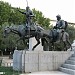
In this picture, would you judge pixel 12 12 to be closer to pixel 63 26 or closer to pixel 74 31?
pixel 74 31

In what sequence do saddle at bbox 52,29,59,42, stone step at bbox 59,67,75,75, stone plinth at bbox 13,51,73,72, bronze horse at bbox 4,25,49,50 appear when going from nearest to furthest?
stone step at bbox 59,67,75,75
stone plinth at bbox 13,51,73,72
bronze horse at bbox 4,25,49,50
saddle at bbox 52,29,59,42

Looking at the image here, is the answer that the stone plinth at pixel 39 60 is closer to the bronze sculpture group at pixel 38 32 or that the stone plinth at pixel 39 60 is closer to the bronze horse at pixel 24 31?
the bronze sculpture group at pixel 38 32

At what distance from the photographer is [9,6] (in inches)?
1869

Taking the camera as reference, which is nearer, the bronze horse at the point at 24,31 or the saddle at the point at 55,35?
the bronze horse at the point at 24,31

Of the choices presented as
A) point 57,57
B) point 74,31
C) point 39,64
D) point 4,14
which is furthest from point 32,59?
point 74,31

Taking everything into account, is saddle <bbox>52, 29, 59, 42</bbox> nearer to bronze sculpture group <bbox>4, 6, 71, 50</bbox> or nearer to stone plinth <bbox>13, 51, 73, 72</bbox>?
bronze sculpture group <bbox>4, 6, 71, 50</bbox>

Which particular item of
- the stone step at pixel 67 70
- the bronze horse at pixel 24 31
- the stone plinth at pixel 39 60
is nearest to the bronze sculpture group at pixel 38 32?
the bronze horse at pixel 24 31

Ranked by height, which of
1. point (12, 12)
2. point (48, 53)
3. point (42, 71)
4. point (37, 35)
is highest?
point (12, 12)

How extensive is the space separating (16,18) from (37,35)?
29.1m

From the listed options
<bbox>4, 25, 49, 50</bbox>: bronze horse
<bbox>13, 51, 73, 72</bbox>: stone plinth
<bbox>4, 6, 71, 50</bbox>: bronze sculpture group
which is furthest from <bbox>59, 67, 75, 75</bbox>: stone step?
<bbox>4, 25, 49, 50</bbox>: bronze horse

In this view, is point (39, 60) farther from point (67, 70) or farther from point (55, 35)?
point (55, 35)

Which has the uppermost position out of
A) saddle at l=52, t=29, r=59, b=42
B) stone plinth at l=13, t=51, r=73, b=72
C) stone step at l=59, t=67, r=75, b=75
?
saddle at l=52, t=29, r=59, b=42

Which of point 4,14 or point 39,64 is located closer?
point 39,64

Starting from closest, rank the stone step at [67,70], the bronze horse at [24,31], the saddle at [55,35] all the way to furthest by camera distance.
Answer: the stone step at [67,70]
the bronze horse at [24,31]
the saddle at [55,35]
